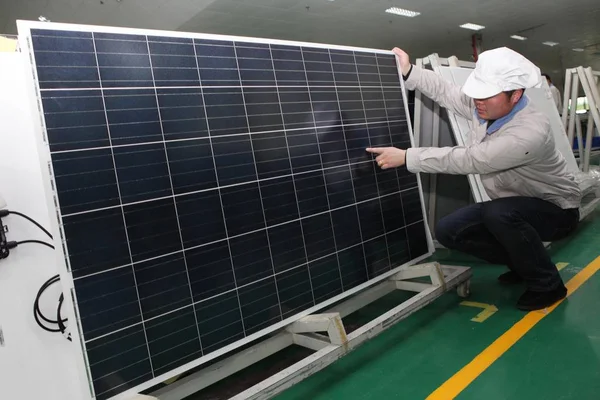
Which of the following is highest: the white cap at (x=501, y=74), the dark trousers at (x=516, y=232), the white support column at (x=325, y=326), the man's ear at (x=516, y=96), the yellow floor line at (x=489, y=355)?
the white cap at (x=501, y=74)

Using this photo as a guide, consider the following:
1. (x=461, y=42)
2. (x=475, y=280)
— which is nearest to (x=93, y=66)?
(x=475, y=280)

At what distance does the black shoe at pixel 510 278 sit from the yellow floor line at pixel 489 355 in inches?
14.6

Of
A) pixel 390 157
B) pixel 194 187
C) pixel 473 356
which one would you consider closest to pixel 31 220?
pixel 194 187

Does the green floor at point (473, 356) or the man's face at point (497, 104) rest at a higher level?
the man's face at point (497, 104)

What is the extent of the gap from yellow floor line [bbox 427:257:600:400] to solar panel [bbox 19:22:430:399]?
846mm

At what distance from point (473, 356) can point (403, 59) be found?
2.36m

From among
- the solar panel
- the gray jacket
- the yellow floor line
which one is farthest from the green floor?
the gray jacket

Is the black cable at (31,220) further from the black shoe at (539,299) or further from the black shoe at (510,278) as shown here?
the black shoe at (510,278)

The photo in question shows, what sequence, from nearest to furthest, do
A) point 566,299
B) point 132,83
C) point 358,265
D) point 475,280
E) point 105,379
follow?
point 105,379 → point 132,83 → point 358,265 → point 566,299 → point 475,280

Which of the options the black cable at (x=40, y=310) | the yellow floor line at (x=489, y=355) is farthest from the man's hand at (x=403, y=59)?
the black cable at (x=40, y=310)

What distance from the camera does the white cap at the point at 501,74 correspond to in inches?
112

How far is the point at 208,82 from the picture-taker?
7.68ft

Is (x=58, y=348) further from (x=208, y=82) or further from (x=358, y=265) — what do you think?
(x=358, y=265)

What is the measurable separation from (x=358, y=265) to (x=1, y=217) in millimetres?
2140
